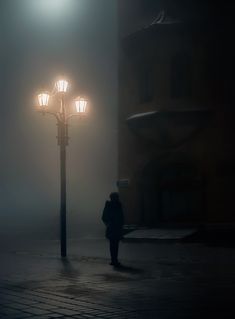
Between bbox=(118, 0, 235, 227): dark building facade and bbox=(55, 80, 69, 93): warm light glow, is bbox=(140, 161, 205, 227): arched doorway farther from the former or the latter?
bbox=(55, 80, 69, 93): warm light glow

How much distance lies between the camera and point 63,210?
59.8 ft

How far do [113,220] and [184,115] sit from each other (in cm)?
1060

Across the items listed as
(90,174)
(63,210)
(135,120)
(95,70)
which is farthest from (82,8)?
(63,210)

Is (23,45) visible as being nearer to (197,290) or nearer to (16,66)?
(16,66)

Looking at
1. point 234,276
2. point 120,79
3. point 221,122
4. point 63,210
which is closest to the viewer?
point 234,276

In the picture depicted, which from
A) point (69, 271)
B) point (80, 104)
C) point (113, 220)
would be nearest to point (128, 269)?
point (69, 271)

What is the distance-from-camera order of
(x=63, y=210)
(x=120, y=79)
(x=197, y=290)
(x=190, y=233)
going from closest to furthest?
(x=197, y=290) < (x=63, y=210) < (x=190, y=233) < (x=120, y=79)

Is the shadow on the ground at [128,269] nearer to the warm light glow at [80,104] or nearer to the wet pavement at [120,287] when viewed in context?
the wet pavement at [120,287]

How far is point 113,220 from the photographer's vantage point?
15.1m

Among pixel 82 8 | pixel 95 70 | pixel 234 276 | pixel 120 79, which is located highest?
pixel 82 8

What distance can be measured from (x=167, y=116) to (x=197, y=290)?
51.2 feet

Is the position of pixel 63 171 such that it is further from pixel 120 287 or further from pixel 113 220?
pixel 120 287

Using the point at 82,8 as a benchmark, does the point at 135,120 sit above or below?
below

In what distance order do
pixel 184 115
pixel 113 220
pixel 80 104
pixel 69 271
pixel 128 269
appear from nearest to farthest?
pixel 69 271 → pixel 128 269 → pixel 113 220 → pixel 80 104 → pixel 184 115
